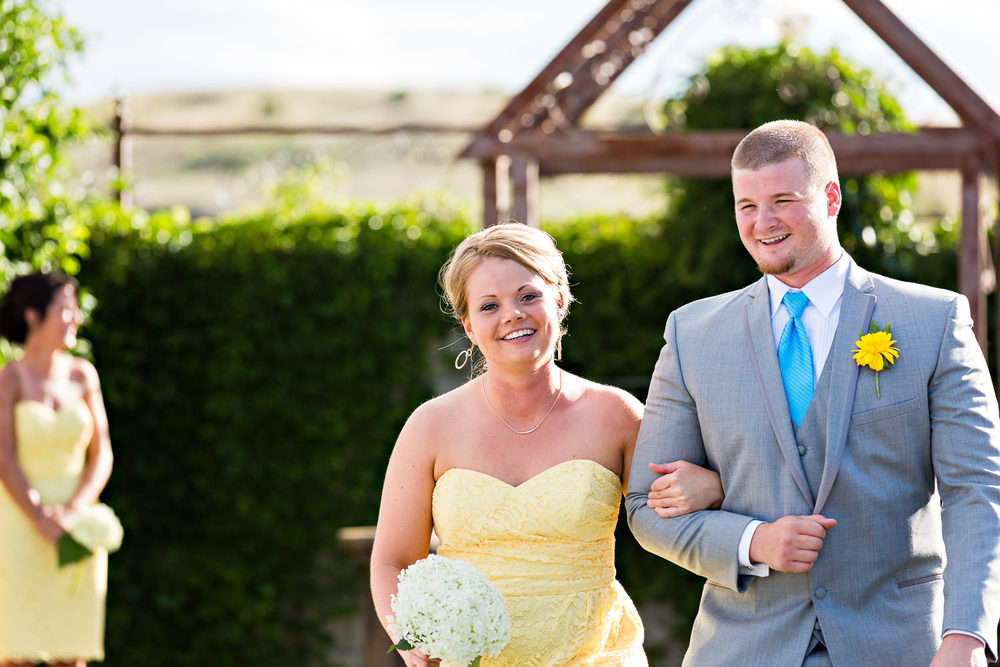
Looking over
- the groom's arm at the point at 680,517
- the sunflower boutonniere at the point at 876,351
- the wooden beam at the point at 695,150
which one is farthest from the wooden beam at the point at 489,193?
the sunflower boutonniere at the point at 876,351

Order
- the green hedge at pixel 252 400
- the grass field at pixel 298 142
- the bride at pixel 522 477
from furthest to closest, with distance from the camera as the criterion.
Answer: the grass field at pixel 298 142 < the green hedge at pixel 252 400 < the bride at pixel 522 477

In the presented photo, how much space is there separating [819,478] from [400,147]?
707 cm

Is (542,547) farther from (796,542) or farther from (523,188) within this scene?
(523,188)

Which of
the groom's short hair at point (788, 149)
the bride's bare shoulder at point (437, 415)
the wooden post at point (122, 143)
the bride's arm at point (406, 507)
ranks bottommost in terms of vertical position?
the bride's arm at point (406, 507)

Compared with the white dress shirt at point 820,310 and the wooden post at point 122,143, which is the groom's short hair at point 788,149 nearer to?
the white dress shirt at point 820,310

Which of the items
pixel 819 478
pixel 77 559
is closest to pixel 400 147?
pixel 77 559

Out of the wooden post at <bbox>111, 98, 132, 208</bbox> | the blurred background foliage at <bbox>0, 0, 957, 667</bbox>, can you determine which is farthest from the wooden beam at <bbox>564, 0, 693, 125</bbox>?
the wooden post at <bbox>111, 98, 132, 208</bbox>

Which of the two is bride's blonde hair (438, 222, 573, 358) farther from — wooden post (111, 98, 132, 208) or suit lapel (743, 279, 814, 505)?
wooden post (111, 98, 132, 208)

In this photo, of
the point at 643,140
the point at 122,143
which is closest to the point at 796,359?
the point at 643,140

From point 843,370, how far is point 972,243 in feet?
10.9

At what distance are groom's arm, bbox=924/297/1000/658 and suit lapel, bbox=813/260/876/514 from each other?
168mm

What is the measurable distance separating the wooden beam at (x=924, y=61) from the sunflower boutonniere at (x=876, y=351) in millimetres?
3239

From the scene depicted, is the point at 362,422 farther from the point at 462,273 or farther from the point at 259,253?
the point at 462,273

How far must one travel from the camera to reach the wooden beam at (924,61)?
5254mm
